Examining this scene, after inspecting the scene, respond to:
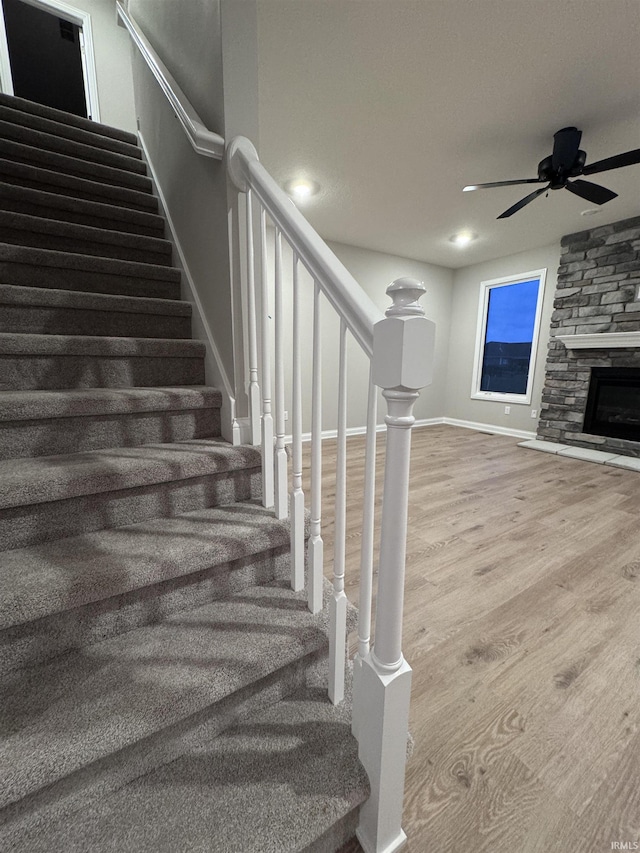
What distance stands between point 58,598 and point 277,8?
2.47 m

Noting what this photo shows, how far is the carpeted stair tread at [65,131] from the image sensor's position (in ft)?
7.75

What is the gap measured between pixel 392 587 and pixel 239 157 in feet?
4.39

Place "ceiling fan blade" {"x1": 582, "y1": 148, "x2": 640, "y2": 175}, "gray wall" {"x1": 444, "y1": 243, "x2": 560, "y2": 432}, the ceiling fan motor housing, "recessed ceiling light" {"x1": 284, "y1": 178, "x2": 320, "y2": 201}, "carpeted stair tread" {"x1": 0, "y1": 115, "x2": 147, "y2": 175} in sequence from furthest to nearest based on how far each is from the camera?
1. "gray wall" {"x1": 444, "y1": 243, "x2": 560, "y2": 432}
2. "recessed ceiling light" {"x1": 284, "y1": 178, "x2": 320, "y2": 201}
3. the ceiling fan motor housing
4. "carpeted stair tread" {"x1": 0, "y1": 115, "x2": 147, "y2": 175}
5. "ceiling fan blade" {"x1": 582, "y1": 148, "x2": 640, "y2": 175}

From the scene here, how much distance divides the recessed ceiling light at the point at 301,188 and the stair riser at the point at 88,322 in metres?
2.11

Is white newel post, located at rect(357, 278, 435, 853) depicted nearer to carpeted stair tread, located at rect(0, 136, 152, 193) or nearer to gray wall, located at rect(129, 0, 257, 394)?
gray wall, located at rect(129, 0, 257, 394)

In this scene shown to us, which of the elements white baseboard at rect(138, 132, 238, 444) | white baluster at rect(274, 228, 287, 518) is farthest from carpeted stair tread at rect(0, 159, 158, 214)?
white baluster at rect(274, 228, 287, 518)

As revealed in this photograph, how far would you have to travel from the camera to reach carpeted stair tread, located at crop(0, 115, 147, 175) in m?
2.23

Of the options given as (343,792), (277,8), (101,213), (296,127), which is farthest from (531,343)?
(343,792)

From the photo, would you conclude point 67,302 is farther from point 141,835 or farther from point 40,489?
point 141,835

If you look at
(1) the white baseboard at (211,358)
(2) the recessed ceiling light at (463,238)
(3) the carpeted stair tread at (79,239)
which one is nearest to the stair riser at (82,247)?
(3) the carpeted stair tread at (79,239)

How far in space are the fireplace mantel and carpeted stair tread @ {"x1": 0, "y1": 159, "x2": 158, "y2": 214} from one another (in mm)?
4557

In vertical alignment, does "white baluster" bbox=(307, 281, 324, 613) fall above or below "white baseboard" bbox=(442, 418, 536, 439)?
above

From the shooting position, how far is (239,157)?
3.82 feet

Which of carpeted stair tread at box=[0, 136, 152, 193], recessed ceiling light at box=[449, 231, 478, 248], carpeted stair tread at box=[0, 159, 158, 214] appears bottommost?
carpeted stair tread at box=[0, 159, 158, 214]
